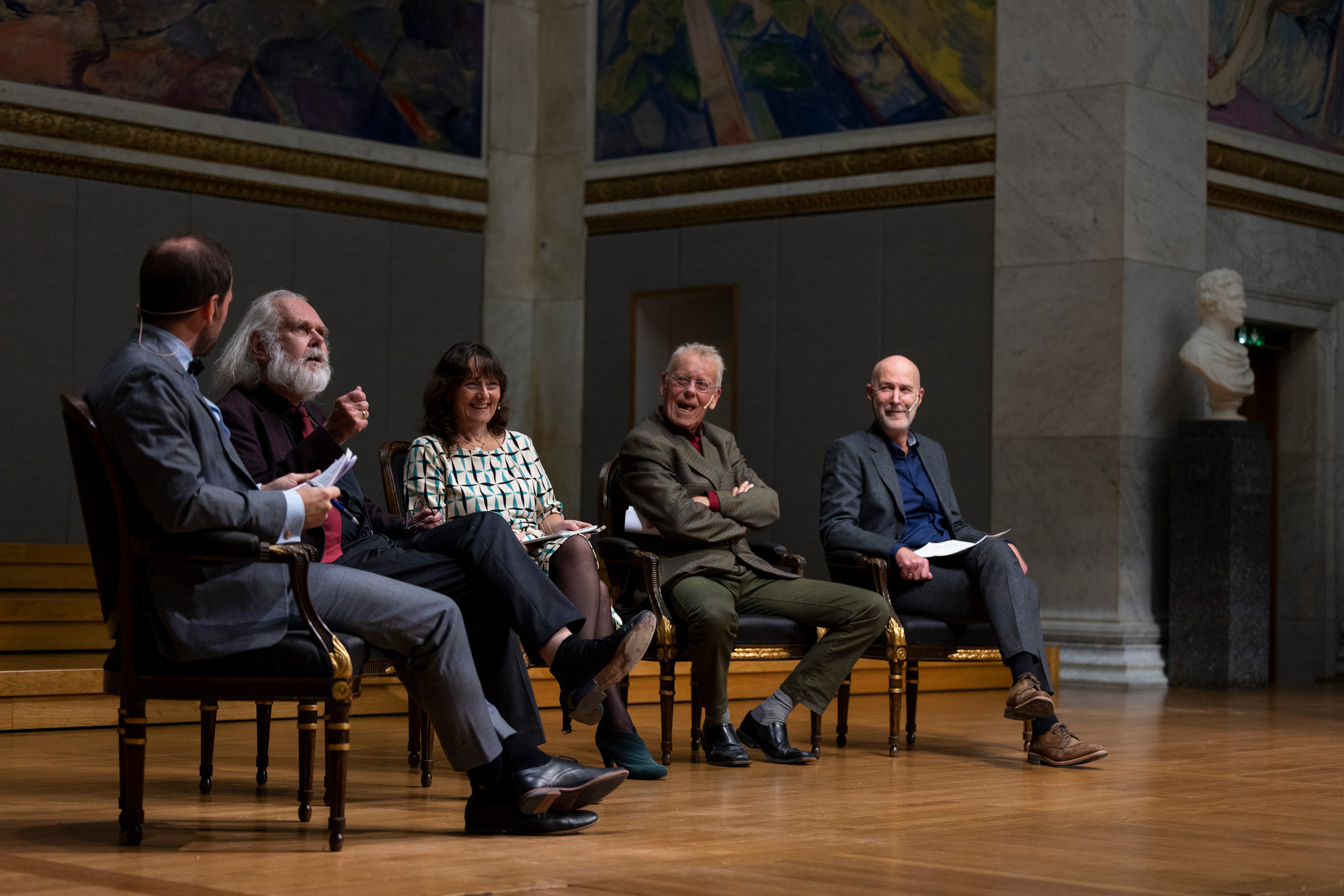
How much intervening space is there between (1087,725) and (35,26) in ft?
21.7

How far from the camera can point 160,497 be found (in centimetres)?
337

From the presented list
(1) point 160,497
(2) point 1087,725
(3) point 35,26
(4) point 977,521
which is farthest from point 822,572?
(1) point 160,497

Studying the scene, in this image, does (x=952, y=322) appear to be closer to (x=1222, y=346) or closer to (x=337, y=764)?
(x=1222, y=346)

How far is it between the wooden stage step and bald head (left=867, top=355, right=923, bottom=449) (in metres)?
1.22

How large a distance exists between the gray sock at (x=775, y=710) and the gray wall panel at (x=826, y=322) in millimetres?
4397

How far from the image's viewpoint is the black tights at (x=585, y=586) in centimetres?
479

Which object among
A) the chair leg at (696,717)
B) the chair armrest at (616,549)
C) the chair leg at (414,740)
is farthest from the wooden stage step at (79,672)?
the chair armrest at (616,549)

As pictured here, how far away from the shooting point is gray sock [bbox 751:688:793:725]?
538 cm

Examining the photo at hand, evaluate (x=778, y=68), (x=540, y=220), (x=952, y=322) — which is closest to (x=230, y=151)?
(x=540, y=220)

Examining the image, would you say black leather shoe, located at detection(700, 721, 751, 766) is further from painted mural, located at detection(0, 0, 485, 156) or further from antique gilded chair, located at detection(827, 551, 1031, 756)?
painted mural, located at detection(0, 0, 485, 156)

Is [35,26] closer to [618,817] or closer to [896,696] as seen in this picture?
[896,696]

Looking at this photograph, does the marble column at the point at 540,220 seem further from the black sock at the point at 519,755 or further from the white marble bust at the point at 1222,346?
the black sock at the point at 519,755

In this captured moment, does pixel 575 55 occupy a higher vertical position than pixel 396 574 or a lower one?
higher

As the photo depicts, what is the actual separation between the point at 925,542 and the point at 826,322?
4.55m
